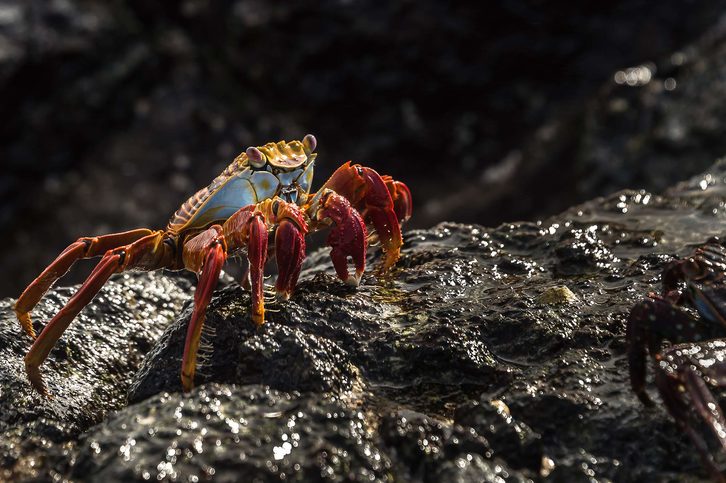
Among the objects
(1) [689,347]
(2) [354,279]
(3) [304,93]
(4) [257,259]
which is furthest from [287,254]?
(3) [304,93]

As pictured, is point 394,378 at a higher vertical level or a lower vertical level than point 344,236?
lower

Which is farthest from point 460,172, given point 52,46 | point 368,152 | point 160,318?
point 160,318

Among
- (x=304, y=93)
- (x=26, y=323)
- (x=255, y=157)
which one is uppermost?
(x=304, y=93)

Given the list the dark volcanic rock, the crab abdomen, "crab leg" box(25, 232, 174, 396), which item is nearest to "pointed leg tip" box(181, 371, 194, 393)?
the dark volcanic rock

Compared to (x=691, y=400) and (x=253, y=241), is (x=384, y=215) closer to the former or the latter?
(x=253, y=241)

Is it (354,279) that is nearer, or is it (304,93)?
(354,279)

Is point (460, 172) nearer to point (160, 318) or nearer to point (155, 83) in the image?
point (155, 83)
